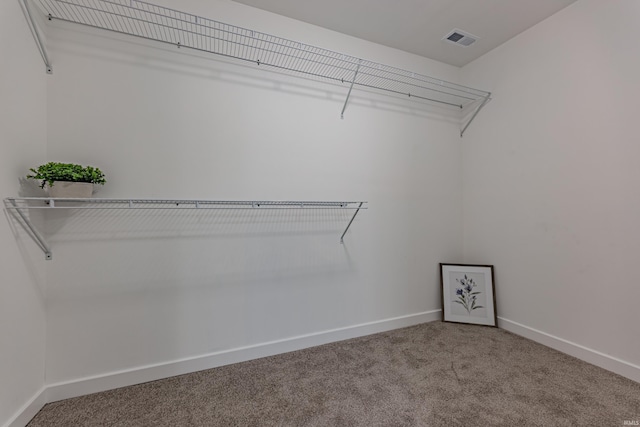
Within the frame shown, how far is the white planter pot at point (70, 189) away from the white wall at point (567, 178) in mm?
2855

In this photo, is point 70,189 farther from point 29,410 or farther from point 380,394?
point 380,394

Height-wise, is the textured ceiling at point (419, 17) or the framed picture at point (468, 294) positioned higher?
the textured ceiling at point (419, 17)

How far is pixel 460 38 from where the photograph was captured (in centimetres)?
214

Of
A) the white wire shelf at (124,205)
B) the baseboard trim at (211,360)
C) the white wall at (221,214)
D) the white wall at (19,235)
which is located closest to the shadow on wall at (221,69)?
the white wall at (221,214)

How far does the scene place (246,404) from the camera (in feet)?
4.49

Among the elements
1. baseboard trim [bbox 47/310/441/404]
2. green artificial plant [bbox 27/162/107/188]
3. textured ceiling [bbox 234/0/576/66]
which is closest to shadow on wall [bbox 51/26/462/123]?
textured ceiling [bbox 234/0/576/66]

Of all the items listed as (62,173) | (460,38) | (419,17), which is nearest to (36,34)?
(62,173)

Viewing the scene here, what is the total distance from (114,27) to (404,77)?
2024 mm

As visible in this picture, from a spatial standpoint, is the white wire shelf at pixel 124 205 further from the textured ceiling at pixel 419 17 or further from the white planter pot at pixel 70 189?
the textured ceiling at pixel 419 17

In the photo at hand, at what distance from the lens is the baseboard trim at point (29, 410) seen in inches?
44.9

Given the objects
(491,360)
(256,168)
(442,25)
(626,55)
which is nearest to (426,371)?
(491,360)

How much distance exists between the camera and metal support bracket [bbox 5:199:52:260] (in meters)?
1.17

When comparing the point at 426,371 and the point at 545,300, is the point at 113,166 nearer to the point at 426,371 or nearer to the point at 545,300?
the point at 426,371

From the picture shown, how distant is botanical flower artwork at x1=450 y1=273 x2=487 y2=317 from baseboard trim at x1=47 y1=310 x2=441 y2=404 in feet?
1.27
